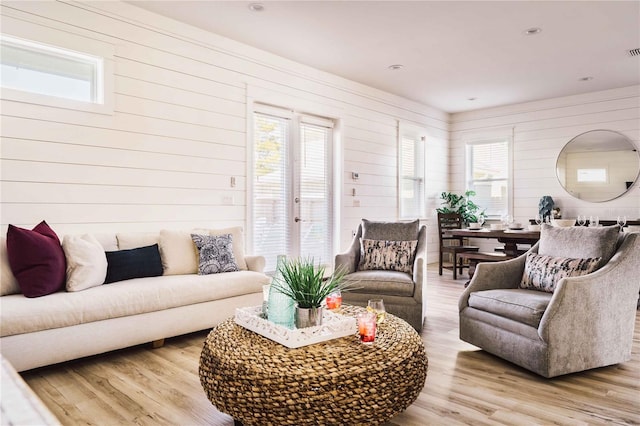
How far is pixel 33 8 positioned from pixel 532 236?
17.6ft

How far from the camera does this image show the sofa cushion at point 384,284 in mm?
3633

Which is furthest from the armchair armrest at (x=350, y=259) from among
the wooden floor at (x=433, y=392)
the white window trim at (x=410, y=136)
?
the white window trim at (x=410, y=136)

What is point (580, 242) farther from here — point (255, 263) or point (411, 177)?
point (411, 177)

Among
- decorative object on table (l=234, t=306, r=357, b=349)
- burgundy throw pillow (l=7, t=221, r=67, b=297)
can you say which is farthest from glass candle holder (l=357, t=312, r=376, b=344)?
burgundy throw pillow (l=7, t=221, r=67, b=297)

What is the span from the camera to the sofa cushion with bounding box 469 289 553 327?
106 inches

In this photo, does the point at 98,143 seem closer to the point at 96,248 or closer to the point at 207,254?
the point at 96,248

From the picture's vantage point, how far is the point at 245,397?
1.79 meters

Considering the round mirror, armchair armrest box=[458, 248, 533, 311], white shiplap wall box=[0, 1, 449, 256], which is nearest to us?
armchair armrest box=[458, 248, 533, 311]

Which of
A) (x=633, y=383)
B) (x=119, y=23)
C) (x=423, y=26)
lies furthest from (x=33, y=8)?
(x=633, y=383)

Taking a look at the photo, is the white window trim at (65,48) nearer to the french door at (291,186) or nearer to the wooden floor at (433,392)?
the french door at (291,186)

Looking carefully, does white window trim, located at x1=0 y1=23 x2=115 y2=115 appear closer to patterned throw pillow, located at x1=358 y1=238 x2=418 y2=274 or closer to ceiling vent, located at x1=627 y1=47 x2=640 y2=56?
patterned throw pillow, located at x1=358 y1=238 x2=418 y2=274

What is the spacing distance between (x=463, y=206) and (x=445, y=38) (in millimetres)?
3700

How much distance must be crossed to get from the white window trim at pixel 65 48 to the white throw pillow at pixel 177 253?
1223mm

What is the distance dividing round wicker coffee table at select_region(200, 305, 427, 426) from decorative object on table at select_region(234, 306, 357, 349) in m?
0.04
